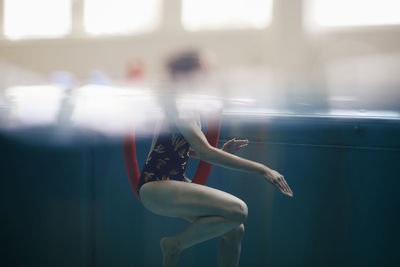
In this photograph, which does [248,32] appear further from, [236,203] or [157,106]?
Result: [236,203]

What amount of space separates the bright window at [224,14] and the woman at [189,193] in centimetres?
21

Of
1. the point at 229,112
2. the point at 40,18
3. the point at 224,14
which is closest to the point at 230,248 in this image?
the point at 229,112

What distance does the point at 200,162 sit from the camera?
4.13 feet

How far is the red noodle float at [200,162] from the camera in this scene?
4.10 feet

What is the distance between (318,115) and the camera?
52.5 inches

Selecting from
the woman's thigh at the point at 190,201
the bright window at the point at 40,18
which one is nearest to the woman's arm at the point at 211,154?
the woman's thigh at the point at 190,201

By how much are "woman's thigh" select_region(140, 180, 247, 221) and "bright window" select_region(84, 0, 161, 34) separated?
57 centimetres

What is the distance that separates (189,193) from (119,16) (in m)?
0.69

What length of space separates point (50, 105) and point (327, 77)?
115cm

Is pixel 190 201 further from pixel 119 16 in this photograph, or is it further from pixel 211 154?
pixel 119 16

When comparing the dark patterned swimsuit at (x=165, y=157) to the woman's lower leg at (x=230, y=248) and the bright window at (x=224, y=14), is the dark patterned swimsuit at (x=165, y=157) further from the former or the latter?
the bright window at (x=224, y=14)

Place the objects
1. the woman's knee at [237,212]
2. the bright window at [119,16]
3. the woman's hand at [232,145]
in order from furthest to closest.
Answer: the bright window at [119,16], the woman's hand at [232,145], the woman's knee at [237,212]

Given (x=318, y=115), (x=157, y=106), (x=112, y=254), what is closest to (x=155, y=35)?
(x=157, y=106)

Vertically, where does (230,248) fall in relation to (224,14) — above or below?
below
